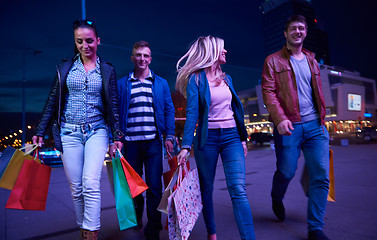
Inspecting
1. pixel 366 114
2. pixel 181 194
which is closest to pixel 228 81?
pixel 181 194

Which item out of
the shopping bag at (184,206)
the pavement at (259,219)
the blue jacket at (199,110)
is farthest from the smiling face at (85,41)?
the pavement at (259,219)

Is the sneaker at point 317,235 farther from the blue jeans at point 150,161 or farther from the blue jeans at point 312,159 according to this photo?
the blue jeans at point 150,161

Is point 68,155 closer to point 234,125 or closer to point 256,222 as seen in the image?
point 234,125

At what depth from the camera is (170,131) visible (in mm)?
3412

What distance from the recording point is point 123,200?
2.55 metres

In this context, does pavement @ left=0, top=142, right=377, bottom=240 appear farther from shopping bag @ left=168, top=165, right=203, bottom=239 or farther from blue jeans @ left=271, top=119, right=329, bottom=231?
shopping bag @ left=168, top=165, right=203, bottom=239

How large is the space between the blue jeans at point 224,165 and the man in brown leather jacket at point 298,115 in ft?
1.93

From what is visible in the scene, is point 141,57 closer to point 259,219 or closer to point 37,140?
point 37,140

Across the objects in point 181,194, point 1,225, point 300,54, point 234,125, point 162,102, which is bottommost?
point 1,225

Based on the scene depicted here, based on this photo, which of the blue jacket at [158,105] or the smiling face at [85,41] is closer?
the smiling face at [85,41]

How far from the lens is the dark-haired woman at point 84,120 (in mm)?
2553

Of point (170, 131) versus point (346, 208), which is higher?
point (170, 131)

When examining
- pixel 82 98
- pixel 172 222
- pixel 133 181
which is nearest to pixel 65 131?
pixel 82 98

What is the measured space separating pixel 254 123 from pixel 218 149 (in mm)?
79623
